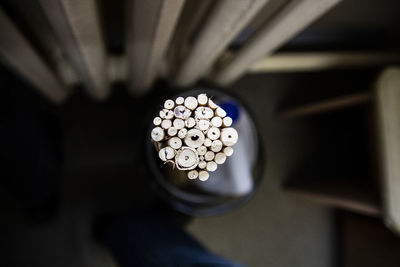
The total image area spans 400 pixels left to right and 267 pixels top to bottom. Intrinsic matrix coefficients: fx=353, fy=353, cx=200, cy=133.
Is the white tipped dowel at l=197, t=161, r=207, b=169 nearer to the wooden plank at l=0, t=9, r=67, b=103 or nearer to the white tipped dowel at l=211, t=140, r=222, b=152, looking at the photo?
the white tipped dowel at l=211, t=140, r=222, b=152

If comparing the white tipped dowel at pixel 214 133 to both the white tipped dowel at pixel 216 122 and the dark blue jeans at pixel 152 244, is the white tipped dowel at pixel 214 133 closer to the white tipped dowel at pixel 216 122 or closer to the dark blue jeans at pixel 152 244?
the white tipped dowel at pixel 216 122

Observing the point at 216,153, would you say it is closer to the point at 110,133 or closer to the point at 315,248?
the point at 110,133

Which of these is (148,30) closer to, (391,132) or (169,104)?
(169,104)

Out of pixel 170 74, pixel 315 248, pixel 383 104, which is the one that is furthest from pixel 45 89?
pixel 315 248

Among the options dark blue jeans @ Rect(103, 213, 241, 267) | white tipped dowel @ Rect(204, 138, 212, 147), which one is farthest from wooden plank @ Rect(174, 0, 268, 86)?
dark blue jeans @ Rect(103, 213, 241, 267)

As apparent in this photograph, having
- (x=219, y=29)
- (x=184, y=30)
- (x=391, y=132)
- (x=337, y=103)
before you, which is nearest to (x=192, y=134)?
(x=219, y=29)

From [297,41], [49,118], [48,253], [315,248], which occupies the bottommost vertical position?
[48,253]
